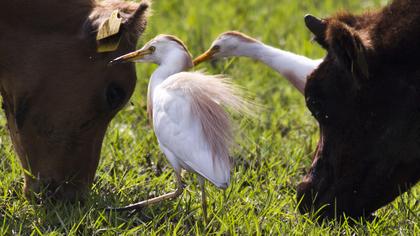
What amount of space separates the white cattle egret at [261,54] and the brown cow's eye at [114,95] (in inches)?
102

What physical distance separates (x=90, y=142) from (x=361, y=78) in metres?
1.65

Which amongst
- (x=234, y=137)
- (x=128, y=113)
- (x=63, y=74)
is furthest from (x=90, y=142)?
(x=128, y=113)

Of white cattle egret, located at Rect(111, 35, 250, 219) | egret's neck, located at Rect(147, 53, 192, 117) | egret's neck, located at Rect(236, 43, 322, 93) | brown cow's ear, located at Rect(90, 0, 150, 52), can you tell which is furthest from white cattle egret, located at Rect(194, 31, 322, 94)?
brown cow's ear, located at Rect(90, 0, 150, 52)

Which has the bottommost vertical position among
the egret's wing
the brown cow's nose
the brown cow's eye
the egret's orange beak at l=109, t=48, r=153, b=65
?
the brown cow's nose

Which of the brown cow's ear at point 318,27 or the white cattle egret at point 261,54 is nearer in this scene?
the brown cow's ear at point 318,27

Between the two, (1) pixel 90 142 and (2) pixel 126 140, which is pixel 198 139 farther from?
(2) pixel 126 140

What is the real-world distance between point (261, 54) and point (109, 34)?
3067mm

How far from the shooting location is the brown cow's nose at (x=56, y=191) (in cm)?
679

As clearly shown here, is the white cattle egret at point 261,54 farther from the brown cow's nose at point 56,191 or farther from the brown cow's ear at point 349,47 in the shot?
the brown cow's nose at point 56,191

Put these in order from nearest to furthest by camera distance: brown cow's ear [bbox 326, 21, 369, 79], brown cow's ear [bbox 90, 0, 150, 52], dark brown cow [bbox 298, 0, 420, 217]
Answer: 1. brown cow's ear [bbox 326, 21, 369, 79]
2. dark brown cow [bbox 298, 0, 420, 217]
3. brown cow's ear [bbox 90, 0, 150, 52]

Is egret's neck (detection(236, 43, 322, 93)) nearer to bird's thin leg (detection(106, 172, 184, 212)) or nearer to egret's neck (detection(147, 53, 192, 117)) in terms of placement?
egret's neck (detection(147, 53, 192, 117))

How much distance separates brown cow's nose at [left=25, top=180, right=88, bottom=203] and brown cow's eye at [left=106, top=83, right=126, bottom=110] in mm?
535

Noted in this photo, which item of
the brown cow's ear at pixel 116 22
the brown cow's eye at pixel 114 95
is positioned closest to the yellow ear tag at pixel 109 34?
the brown cow's ear at pixel 116 22

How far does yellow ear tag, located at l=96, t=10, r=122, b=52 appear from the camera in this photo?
6.51 m
